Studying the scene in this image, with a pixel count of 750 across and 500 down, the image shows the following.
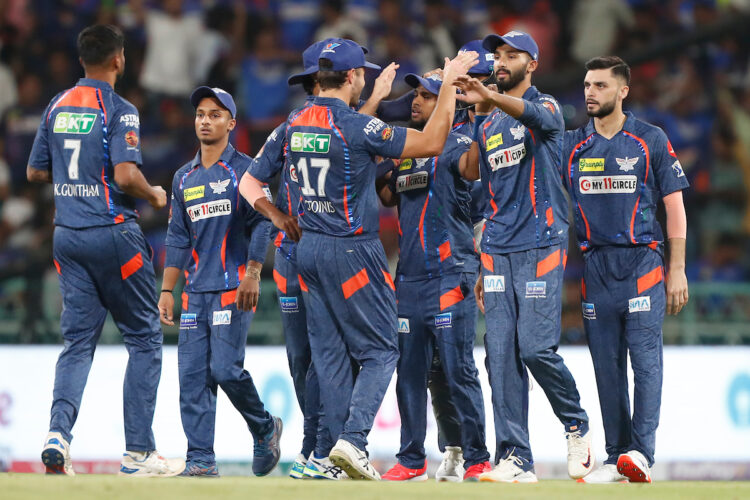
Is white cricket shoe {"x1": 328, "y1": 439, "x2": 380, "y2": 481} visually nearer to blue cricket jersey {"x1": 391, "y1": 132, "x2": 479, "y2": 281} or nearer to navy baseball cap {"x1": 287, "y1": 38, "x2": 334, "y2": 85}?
blue cricket jersey {"x1": 391, "y1": 132, "x2": 479, "y2": 281}

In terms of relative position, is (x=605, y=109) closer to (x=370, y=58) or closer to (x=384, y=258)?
(x=384, y=258)

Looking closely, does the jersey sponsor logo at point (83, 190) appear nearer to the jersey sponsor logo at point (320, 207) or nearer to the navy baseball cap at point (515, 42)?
the jersey sponsor logo at point (320, 207)

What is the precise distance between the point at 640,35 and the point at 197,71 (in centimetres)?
595

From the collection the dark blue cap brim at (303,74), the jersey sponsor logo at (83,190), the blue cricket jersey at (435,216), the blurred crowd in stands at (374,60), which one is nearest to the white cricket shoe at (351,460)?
the blue cricket jersey at (435,216)

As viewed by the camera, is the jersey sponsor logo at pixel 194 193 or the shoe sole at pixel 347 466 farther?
the jersey sponsor logo at pixel 194 193

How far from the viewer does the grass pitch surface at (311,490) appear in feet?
18.7

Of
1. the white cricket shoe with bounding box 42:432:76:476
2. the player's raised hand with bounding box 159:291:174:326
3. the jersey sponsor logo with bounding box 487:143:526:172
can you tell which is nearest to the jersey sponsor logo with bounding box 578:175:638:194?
the jersey sponsor logo with bounding box 487:143:526:172

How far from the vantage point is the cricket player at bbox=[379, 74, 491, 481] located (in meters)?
8.09

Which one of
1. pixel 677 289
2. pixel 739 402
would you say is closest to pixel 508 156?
pixel 677 289

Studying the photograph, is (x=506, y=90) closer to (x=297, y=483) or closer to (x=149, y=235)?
(x=297, y=483)

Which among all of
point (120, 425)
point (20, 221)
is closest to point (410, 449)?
point (120, 425)

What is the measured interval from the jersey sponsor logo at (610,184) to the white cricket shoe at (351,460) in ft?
7.93

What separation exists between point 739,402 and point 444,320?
5167 mm

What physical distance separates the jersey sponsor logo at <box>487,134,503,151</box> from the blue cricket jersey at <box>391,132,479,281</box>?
55cm
